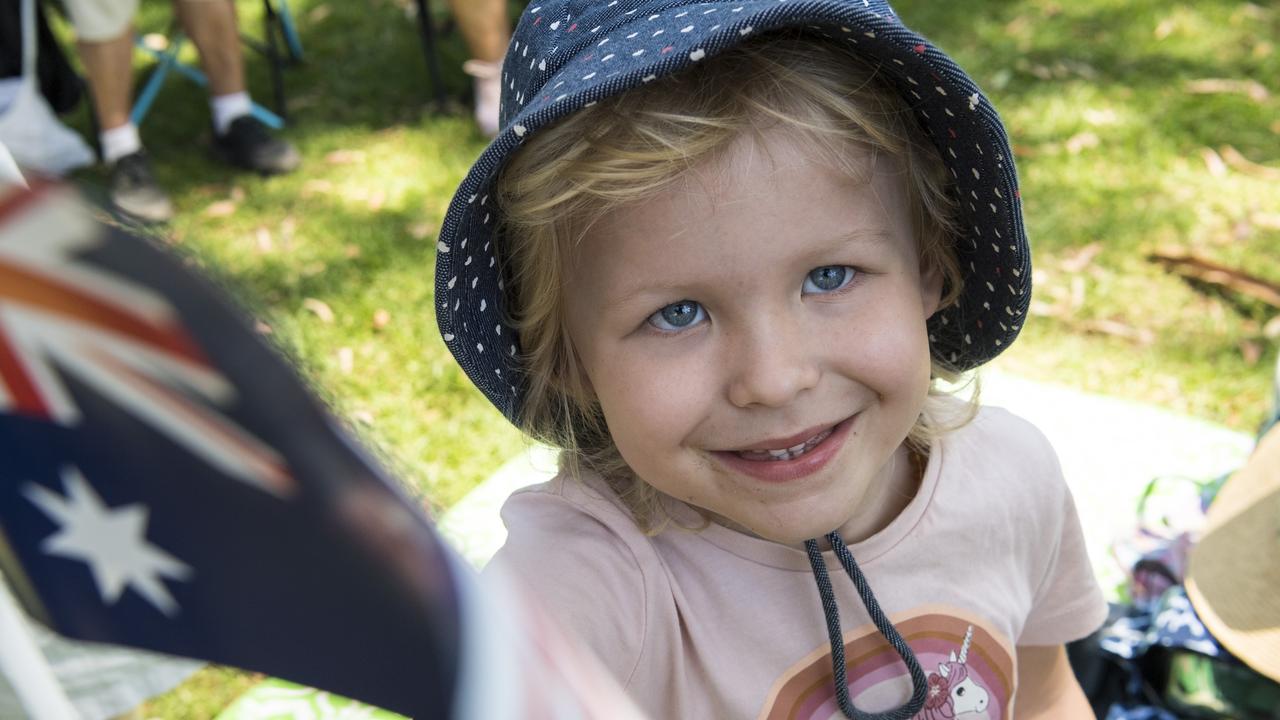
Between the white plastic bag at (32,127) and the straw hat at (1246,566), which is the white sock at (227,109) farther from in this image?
the straw hat at (1246,566)

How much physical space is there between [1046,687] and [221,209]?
3063 mm

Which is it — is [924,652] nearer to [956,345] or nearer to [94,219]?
[956,345]

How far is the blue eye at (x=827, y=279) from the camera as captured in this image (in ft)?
3.67

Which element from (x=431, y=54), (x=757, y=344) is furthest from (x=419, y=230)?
(x=757, y=344)

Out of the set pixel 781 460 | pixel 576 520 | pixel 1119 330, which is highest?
pixel 781 460

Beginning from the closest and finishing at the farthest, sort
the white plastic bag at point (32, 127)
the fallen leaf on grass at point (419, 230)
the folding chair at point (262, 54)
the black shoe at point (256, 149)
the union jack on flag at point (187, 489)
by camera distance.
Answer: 1. the union jack on flag at point (187, 489)
2. the white plastic bag at point (32, 127)
3. the fallen leaf on grass at point (419, 230)
4. the black shoe at point (256, 149)
5. the folding chair at point (262, 54)

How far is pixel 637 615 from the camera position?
4.03 ft

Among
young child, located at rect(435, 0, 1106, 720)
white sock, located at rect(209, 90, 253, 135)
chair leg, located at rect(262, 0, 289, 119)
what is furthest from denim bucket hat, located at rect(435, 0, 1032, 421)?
chair leg, located at rect(262, 0, 289, 119)

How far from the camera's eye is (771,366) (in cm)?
107

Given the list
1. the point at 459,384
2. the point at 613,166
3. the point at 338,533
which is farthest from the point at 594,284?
the point at 459,384

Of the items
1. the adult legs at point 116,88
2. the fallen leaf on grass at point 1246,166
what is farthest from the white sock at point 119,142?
the fallen leaf on grass at point 1246,166

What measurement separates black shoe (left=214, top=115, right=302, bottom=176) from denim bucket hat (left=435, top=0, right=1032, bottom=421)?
→ 2941 mm

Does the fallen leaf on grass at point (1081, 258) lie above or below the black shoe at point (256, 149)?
below

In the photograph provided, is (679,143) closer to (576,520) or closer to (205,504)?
(576,520)
